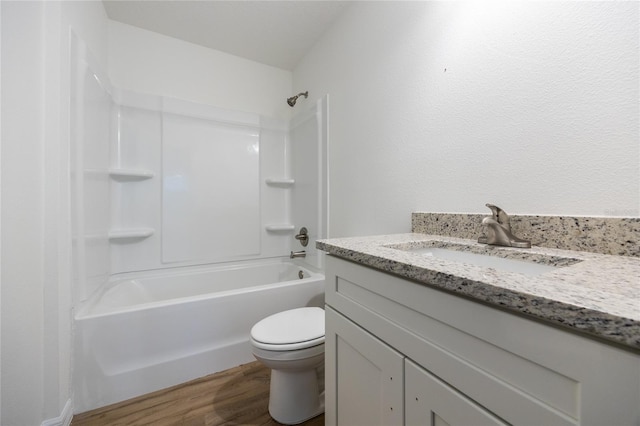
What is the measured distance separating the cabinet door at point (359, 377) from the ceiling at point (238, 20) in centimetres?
199

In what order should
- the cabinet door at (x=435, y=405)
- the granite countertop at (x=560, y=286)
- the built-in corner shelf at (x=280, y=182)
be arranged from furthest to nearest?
the built-in corner shelf at (x=280, y=182) → the cabinet door at (x=435, y=405) → the granite countertop at (x=560, y=286)

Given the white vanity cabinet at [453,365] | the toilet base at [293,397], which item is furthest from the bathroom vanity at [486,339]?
the toilet base at [293,397]

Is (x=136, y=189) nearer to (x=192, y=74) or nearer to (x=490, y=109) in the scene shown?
(x=192, y=74)

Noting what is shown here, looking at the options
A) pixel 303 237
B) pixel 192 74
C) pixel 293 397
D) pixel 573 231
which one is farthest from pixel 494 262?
pixel 192 74

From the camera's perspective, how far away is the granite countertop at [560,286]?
1.00ft

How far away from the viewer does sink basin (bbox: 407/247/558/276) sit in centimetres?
69

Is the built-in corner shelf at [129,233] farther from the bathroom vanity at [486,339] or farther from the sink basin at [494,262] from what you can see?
the sink basin at [494,262]

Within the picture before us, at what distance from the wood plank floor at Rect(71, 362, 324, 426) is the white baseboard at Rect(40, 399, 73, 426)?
1.5 inches

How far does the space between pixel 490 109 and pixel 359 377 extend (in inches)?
41.3

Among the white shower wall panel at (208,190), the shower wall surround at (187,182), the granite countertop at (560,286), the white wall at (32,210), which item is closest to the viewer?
the granite countertop at (560,286)

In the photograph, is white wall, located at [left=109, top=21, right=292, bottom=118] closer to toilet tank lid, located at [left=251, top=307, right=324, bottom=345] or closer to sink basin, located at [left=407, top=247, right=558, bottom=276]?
toilet tank lid, located at [left=251, top=307, right=324, bottom=345]

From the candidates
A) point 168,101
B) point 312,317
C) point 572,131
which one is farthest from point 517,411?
point 168,101

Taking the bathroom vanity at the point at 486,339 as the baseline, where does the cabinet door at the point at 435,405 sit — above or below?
below

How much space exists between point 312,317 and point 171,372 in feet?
2.91
